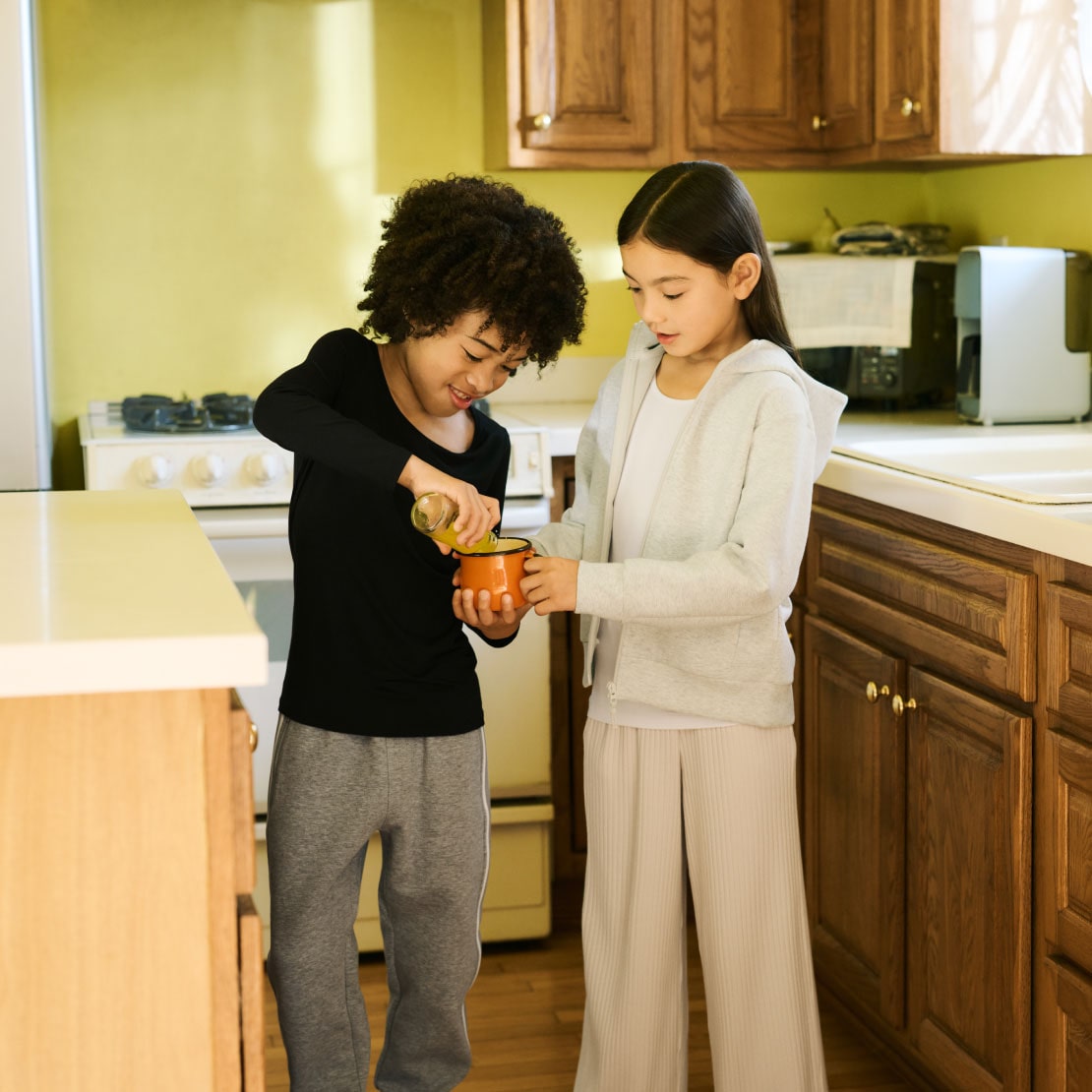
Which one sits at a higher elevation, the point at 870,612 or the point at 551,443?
the point at 551,443

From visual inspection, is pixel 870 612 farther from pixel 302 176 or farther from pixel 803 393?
pixel 302 176

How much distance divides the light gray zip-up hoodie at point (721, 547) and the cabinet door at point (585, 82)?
118 centimetres

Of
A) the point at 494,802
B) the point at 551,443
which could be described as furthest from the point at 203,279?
the point at 494,802

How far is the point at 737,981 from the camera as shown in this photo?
5.34 ft

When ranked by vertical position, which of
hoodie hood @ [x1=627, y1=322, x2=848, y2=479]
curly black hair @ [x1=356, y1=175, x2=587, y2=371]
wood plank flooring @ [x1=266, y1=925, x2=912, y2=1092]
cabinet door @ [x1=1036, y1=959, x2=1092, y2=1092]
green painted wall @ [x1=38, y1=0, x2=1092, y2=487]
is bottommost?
wood plank flooring @ [x1=266, y1=925, x2=912, y2=1092]

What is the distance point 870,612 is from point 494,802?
0.87 m

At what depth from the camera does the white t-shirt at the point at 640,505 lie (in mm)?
1605

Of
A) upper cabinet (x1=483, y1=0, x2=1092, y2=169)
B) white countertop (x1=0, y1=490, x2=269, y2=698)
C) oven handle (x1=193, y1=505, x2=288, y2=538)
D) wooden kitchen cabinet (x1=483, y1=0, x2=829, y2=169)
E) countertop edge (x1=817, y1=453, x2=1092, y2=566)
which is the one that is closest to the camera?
white countertop (x1=0, y1=490, x2=269, y2=698)

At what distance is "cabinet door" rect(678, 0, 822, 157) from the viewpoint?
274cm

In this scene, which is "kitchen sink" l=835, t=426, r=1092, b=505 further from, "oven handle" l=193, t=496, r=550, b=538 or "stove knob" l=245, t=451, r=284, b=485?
"stove knob" l=245, t=451, r=284, b=485

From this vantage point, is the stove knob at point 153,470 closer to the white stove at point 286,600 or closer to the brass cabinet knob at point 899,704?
the white stove at point 286,600

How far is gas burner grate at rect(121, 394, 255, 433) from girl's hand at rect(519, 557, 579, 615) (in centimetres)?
125

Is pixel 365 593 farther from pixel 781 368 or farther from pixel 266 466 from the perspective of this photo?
pixel 266 466

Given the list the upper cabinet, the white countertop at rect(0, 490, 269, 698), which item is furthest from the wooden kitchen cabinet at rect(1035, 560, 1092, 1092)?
the upper cabinet
